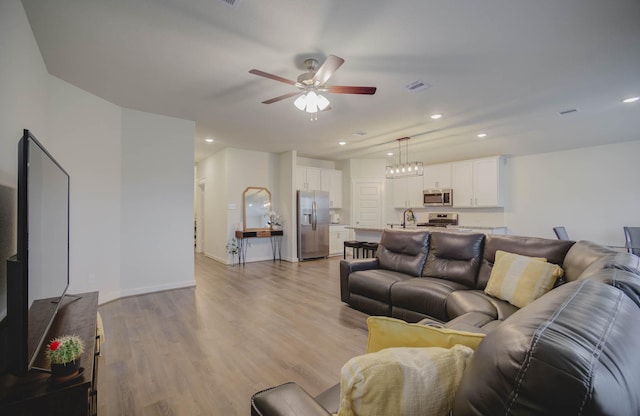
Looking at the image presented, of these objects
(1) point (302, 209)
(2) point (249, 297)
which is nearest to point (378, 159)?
(1) point (302, 209)

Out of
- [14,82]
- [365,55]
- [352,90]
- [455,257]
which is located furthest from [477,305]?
[14,82]

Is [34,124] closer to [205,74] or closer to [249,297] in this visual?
[205,74]

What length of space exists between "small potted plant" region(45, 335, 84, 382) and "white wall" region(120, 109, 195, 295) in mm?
3198

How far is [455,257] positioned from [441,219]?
4224 mm

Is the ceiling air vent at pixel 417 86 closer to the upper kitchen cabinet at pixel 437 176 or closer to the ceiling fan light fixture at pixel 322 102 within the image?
the ceiling fan light fixture at pixel 322 102

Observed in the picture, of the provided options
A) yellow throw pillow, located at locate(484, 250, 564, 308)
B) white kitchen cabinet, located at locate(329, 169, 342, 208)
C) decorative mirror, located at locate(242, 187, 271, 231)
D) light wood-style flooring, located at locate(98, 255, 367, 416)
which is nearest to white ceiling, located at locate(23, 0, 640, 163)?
yellow throw pillow, located at locate(484, 250, 564, 308)

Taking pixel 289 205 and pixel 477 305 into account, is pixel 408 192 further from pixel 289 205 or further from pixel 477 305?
pixel 477 305

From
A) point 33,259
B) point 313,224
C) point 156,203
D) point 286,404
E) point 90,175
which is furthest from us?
point 313,224

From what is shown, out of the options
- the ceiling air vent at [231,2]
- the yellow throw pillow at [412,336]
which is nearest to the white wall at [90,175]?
the ceiling air vent at [231,2]

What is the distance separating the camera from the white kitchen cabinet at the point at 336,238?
7.58 m

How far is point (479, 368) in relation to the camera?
65 cm

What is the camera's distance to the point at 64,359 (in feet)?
3.84

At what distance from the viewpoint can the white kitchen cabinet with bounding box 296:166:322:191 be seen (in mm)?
7137

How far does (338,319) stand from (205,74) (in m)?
3.04
